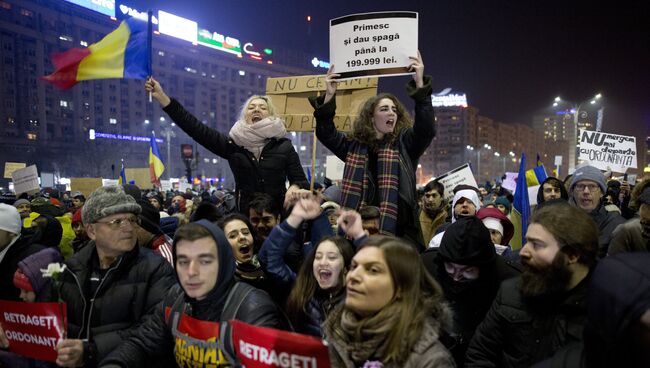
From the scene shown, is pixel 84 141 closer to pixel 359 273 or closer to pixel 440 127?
pixel 359 273

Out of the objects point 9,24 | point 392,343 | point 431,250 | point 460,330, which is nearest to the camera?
point 392,343

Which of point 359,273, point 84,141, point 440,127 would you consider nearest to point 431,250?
point 359,273

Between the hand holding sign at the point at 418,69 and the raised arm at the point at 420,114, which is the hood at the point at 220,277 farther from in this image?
the hand holding sign at the point at 418,69

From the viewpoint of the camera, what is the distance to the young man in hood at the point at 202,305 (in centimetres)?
269

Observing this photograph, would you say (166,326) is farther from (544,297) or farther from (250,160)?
(544,297)

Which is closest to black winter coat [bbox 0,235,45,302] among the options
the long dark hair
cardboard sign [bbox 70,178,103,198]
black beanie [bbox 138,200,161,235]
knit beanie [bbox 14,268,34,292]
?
knit beanie [bbox 14,268,34,292]

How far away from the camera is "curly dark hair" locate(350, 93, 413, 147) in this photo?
4.30m

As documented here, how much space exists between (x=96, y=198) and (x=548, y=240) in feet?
10.9

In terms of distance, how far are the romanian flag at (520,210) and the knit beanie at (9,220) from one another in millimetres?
6341

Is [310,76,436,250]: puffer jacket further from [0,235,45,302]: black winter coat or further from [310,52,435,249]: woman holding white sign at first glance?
[0,235,45,302]: black winter coat

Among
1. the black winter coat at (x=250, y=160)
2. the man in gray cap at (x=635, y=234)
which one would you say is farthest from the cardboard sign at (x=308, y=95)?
the man in gray cap at (x=635, y=234)

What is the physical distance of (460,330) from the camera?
3.38 m

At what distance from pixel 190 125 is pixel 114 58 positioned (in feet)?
5.68

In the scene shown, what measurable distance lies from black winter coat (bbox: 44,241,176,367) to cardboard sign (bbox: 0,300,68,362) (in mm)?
163
